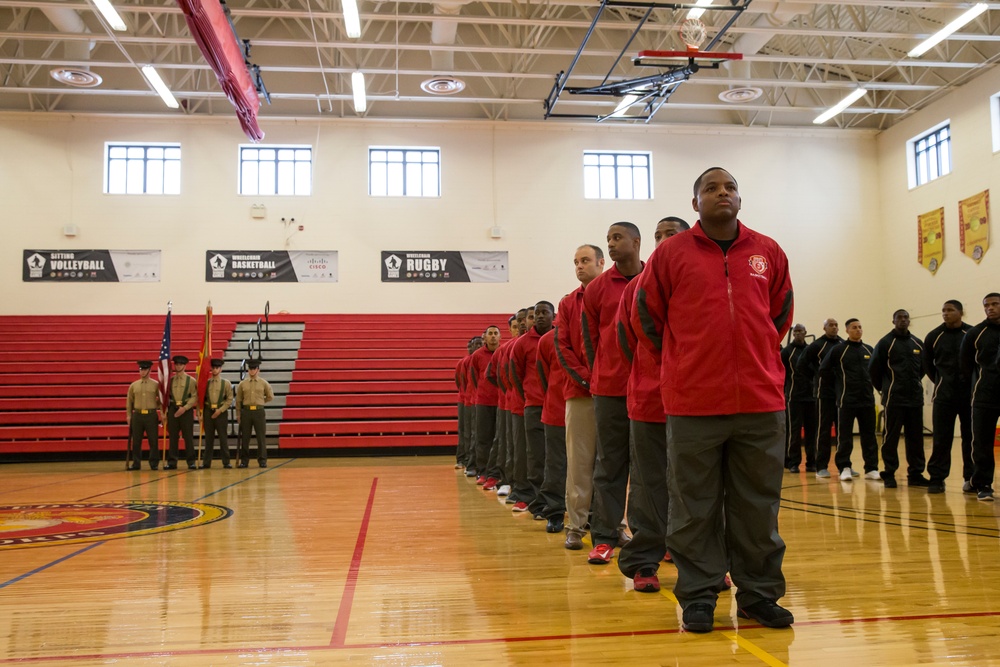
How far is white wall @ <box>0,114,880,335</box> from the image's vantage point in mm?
16703

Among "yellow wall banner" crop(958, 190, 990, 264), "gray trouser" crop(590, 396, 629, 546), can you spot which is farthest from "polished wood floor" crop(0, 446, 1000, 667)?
"yellow wall banner" crop(958, 190, 990, 264)

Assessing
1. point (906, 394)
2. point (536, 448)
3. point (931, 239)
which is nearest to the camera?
point (536, 448)

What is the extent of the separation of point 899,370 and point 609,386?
461cm

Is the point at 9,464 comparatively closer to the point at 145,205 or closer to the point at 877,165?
the point at 145,205

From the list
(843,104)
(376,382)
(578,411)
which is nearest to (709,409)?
(578,411)

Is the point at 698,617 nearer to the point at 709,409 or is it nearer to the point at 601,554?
the point at 709,409

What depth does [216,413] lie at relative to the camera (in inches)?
434

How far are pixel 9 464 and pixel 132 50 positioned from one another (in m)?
8.70

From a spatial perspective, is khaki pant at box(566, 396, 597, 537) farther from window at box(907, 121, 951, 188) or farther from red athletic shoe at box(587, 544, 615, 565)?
window at box(907, 121, 951, 188)

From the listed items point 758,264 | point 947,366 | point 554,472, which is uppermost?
point 758,264

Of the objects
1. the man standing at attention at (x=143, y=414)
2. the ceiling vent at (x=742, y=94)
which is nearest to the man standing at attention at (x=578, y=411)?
the man standing at attention at (x=143, y=414)

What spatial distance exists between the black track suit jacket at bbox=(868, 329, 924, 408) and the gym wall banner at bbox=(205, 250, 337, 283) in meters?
12.1

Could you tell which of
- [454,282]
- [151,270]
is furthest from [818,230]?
[151,270]

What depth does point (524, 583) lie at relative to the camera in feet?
11.3
